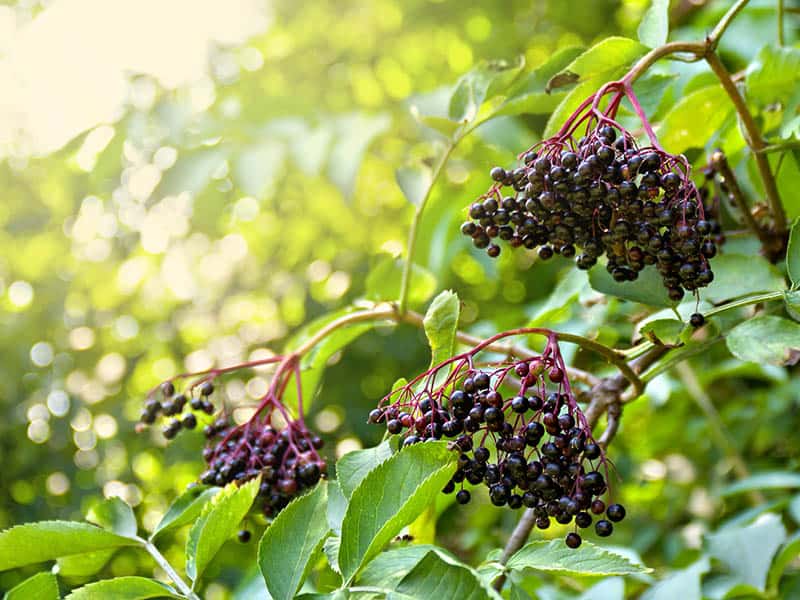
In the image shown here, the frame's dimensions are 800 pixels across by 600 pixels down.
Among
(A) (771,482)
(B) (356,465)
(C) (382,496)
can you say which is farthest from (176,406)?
(A) (771,482)

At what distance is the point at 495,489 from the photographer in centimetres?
92

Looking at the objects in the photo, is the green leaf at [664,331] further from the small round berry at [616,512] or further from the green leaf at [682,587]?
the green leaf at [682,587]

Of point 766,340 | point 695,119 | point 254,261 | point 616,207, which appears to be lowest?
point 254,261

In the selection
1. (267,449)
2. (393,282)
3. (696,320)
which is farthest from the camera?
(393,282)

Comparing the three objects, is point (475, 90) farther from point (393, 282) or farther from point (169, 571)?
point (169, 571)

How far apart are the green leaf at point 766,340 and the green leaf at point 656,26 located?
0.40 meters

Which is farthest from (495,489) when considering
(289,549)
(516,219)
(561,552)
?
A: (516,219)

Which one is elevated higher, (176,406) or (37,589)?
(37,589)

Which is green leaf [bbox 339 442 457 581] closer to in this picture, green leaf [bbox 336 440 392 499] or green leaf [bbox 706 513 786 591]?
green leaf [bbox 336 440 392 499]

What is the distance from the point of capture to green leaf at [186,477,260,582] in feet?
3.22

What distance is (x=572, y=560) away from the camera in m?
0.84

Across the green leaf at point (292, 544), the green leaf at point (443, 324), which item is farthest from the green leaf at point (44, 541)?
the green leaf at point (443, 324)

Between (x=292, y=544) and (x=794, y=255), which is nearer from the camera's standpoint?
(x=292, y=544)

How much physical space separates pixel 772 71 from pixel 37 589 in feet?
4.31
